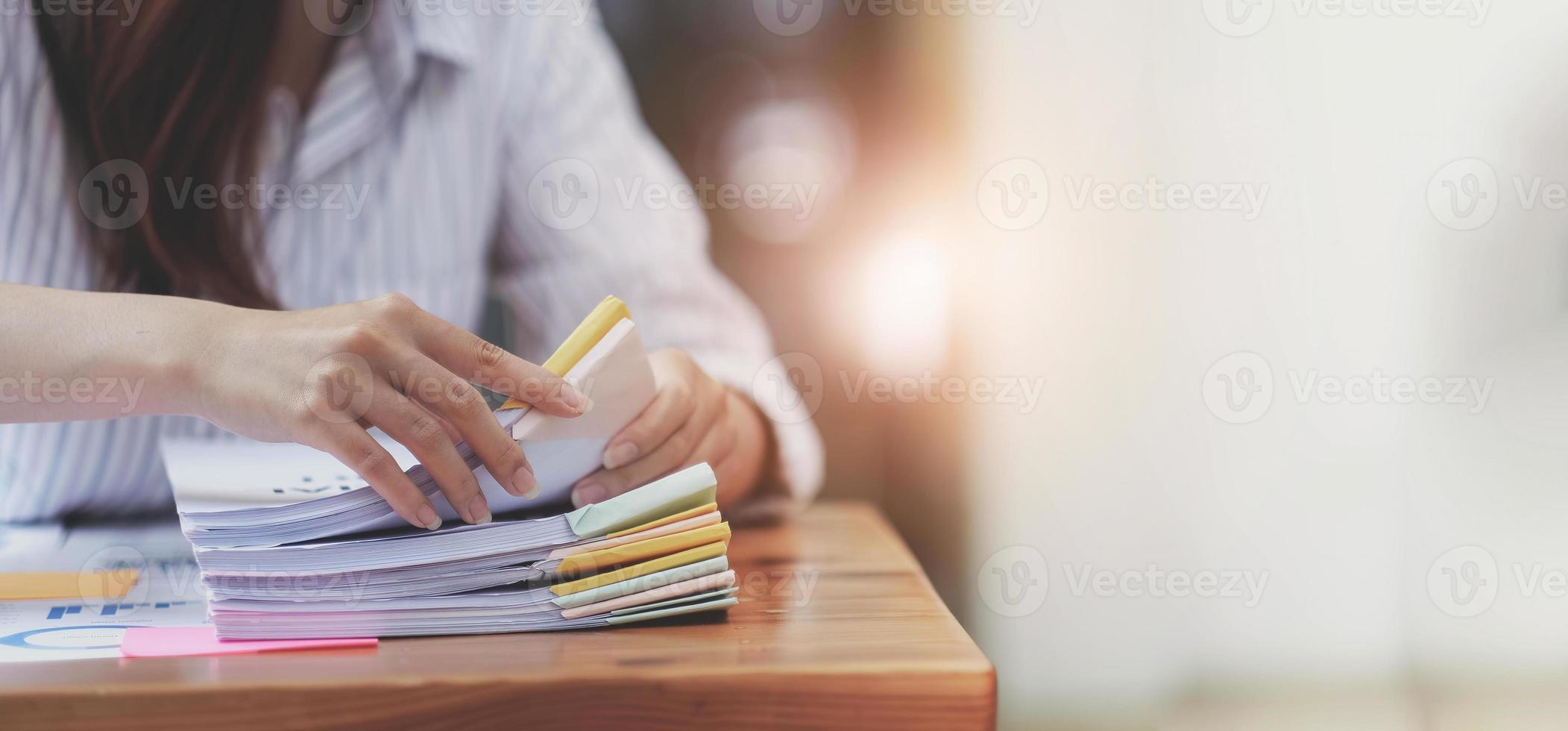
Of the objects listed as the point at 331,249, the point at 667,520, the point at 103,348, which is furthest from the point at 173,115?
the point at 667,520

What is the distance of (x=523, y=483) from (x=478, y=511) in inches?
1.1

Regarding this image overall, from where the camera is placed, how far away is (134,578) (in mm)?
626

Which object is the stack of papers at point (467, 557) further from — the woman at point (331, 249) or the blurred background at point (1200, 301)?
the blurred background at point (1200, 301)

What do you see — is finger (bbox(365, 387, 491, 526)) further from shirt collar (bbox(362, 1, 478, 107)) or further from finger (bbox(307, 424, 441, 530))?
shirt collar (bbox(362, 1, 478, 107))

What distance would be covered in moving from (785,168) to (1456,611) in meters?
1.11

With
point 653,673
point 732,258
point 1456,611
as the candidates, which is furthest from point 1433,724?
point 653,673

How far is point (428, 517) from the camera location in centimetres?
52

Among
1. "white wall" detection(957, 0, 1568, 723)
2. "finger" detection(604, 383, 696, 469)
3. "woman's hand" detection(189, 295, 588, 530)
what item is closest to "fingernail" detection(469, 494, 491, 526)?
"woman's hand" detection(189, 295, 588, 530)

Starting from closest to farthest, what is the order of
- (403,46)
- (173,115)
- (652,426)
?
(652,426), (173,115), (403,46)

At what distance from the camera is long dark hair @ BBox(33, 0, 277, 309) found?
3.12 feet

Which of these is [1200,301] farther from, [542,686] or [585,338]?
[542,686]

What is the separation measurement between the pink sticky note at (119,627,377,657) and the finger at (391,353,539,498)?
3.8 inches

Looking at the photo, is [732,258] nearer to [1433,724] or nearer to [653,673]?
[653,673]

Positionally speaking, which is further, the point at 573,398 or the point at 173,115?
the point at 173,115
